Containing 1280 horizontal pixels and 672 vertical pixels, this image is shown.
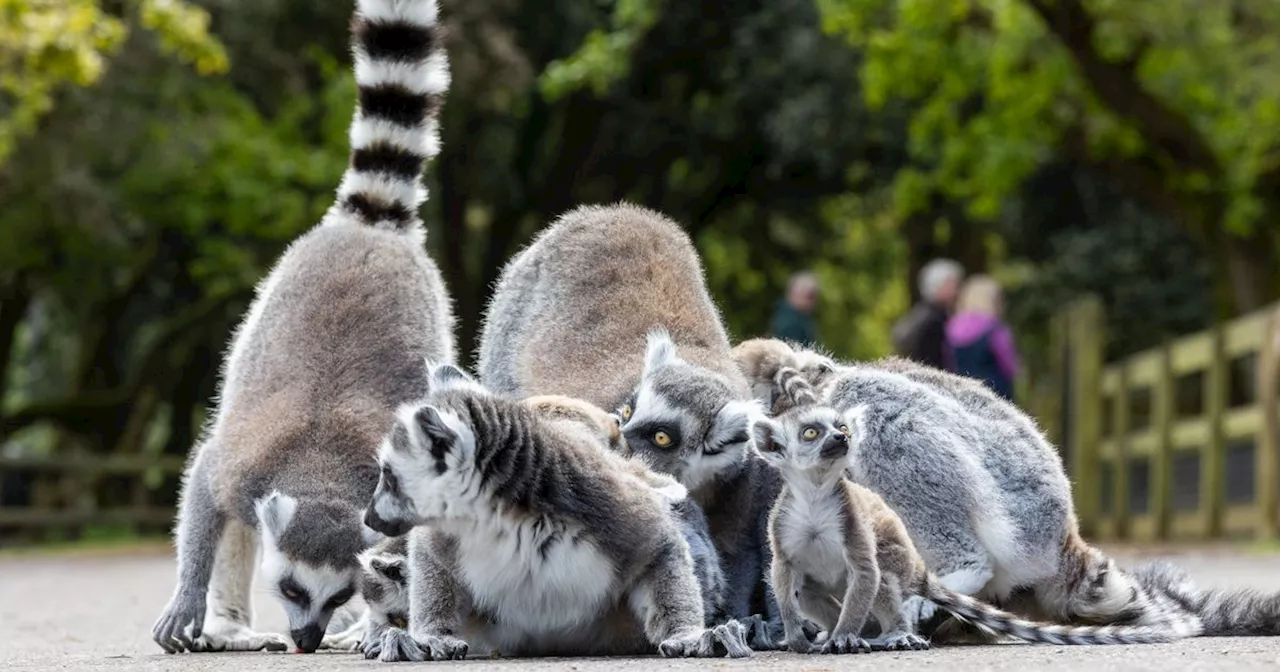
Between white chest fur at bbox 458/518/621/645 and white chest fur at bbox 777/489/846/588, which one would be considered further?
white chest fur at bbox 777/489/846/588

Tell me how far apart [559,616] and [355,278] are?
2.75 metres

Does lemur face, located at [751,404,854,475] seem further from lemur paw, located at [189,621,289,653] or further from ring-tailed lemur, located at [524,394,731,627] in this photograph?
lemur paw, located at [189,621,289,653]

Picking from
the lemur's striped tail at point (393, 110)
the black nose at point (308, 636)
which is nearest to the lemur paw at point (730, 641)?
the black nose at point (308, 636)

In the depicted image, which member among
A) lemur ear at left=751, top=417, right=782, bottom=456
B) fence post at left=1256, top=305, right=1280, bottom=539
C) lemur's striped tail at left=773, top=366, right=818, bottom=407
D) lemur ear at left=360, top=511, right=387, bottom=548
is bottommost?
lemur ear at left=360, top=511, right=387, bottom=548

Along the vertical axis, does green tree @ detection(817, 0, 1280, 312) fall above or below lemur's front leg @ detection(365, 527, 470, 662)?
above

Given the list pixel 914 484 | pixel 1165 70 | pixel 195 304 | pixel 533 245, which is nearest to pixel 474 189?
pixel 195 304

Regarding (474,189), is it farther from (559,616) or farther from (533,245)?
(559,616)

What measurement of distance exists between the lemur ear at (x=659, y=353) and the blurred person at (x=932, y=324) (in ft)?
30.1

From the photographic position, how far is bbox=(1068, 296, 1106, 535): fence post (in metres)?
22.9

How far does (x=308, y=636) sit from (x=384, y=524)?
4.21ft

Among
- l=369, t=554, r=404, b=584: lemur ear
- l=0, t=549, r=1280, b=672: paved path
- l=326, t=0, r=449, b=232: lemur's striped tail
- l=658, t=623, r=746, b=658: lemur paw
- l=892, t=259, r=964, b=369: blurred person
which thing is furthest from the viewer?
l=892, t=259, r=964, b=369: blurred person

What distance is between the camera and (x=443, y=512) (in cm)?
608

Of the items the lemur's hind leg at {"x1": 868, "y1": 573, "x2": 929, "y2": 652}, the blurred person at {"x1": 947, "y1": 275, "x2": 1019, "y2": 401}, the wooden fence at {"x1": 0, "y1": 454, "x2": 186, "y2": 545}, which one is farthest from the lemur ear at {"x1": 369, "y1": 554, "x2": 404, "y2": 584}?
the wooden fence at {"x1": 0, "y1": 454, "x2": 186, "y2": 545}

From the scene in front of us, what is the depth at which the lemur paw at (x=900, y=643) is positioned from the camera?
642 cm
